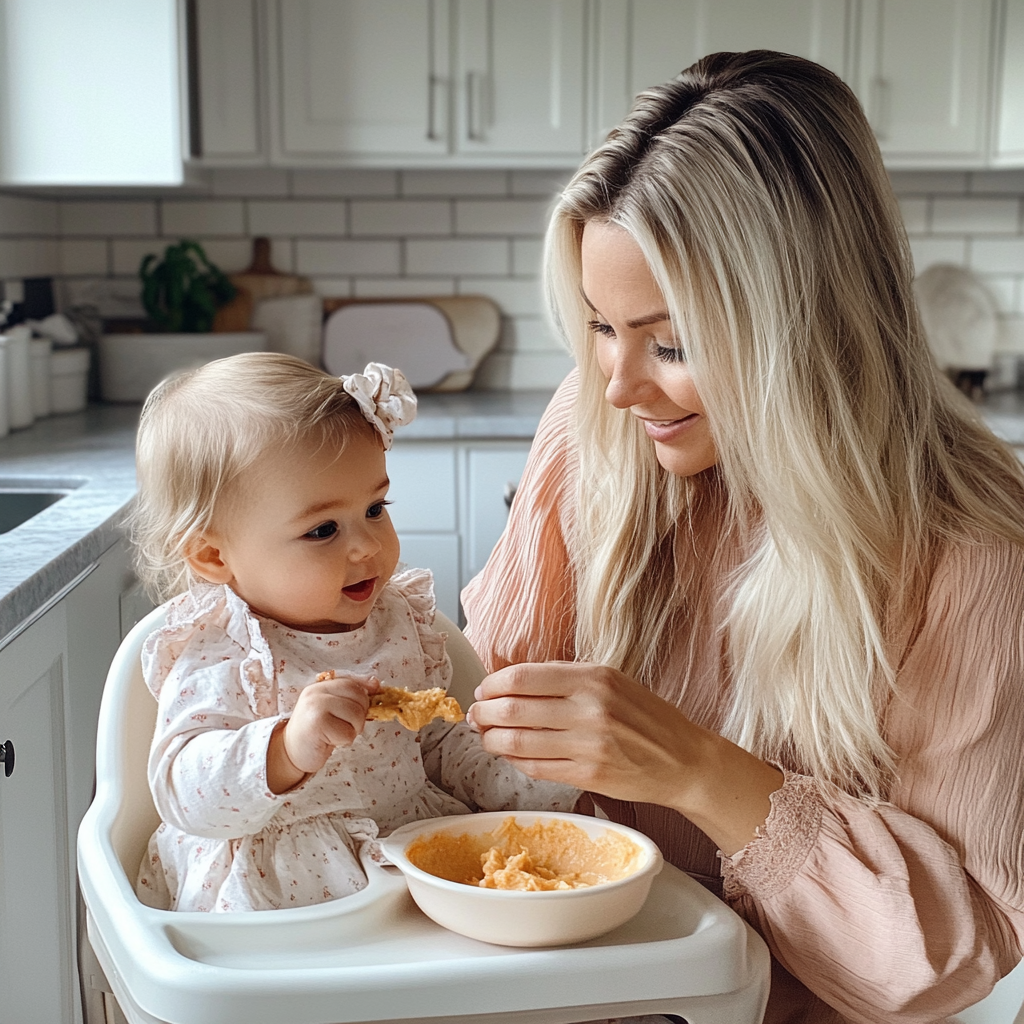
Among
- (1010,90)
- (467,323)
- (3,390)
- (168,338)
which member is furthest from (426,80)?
(1010,90)

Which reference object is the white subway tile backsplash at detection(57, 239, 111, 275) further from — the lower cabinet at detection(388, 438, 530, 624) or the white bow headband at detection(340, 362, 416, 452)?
the white bow headband at detection(340, 362, 416, 452)

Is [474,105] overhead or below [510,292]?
overhead

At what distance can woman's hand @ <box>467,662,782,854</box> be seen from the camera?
0.94 meters

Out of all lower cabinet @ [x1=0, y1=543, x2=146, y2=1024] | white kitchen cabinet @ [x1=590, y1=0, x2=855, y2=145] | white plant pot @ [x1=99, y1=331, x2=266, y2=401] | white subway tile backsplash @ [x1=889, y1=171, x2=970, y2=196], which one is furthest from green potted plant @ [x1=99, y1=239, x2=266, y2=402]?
white subway tile backsplash @ [x1=889, y1=171, x2=970, y2=196]

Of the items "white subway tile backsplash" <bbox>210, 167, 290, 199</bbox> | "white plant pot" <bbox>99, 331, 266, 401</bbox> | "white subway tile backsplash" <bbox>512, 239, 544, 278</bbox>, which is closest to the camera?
"white plant pot" <bbox>99, 331, 266, 401</bbox>

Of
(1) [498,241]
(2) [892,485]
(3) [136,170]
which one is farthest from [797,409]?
(1) [498,241]

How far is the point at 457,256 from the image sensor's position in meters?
3.40

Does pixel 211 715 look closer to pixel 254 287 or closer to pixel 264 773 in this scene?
pixel 264 773

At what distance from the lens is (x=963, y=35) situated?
9.71ft

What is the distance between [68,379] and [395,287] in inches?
36.1

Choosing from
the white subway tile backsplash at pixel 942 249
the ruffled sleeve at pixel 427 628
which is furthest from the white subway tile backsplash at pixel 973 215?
the ruffled sleeve at pixel 427 628

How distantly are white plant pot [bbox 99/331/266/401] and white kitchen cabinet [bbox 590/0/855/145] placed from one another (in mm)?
1043

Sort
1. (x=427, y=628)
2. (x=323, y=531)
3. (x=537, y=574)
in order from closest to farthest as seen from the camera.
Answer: (x=323, y=531), (x=427, y=628), (x=537, y=574)

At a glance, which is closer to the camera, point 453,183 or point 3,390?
point 3,390
